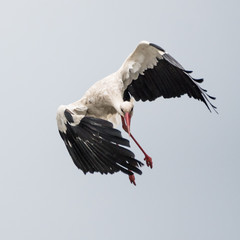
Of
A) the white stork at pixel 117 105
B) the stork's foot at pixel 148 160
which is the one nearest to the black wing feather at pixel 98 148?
the white stork at pixel 117 105

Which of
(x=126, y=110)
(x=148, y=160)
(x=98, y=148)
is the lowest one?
(x=148, y=160)

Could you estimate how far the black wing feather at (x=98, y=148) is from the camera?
600 inches

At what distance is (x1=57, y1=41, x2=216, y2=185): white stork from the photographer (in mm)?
15500

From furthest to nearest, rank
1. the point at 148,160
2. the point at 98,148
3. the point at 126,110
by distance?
1. the point at 148,160
2. the point at 126,110
3. the point at 98,148

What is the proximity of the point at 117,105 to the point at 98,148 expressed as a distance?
117 cm

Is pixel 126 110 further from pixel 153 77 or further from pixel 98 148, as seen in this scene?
pixel 153 77

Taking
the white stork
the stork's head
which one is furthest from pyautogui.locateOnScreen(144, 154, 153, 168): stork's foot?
the stork's head

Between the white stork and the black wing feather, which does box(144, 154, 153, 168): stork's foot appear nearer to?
the white stork

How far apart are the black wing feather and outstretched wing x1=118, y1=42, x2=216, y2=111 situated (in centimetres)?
185

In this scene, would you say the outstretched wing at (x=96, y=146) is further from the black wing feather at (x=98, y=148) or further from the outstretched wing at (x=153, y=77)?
the outstretched wing at (x=153, y=77)

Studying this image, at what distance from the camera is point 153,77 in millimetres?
17969

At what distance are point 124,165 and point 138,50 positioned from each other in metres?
3.01

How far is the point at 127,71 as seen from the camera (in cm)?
1758

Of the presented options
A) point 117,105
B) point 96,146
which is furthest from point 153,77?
point 96,146
